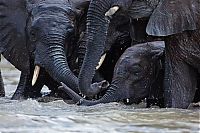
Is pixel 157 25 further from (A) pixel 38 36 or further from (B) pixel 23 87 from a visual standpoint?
(B) pixel 23 87

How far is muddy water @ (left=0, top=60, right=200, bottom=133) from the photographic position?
623cm

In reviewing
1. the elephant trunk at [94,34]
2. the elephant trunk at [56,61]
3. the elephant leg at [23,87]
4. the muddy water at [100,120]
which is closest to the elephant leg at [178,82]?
the muddy water at [100,120]

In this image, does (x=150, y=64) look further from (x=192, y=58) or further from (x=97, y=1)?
(x=97, y=1)

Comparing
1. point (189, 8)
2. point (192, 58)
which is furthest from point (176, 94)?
point (189, 8)

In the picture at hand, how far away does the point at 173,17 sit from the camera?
754cm

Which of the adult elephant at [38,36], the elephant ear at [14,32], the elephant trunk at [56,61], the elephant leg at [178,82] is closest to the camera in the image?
the elephant leg at [178,82]

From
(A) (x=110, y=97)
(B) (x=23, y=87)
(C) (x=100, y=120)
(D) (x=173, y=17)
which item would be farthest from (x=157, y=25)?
(B) (x=23, y=87)

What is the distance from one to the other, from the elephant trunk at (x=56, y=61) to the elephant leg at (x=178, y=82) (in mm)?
1220

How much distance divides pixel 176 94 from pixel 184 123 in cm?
141

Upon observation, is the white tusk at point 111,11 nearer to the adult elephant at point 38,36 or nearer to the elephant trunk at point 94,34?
the elephant trunk at point 94,34

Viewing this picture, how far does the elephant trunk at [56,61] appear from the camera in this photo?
8734mm

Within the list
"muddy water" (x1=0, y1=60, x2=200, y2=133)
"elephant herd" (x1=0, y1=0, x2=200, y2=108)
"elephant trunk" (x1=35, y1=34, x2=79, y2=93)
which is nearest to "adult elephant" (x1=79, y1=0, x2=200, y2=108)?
"elephant herd" (x1=0, y1=0, x2=200, y2=108)

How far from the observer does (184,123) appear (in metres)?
6.49

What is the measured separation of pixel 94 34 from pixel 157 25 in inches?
23.2
